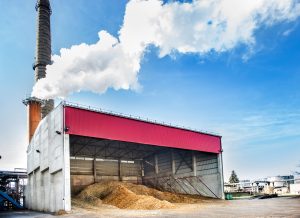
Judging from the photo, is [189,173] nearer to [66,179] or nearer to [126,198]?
[126,198]

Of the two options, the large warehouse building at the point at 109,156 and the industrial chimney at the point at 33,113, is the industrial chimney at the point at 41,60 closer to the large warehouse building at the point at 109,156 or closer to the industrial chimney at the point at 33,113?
the industrial chimney at the point at 33,113

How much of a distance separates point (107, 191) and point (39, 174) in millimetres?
6809

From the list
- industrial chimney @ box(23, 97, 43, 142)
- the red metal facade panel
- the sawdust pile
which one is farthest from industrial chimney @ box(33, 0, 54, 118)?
the red metal facade panel

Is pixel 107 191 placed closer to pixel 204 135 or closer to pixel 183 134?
pixel 183 134

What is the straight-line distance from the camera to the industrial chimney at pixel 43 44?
49781 millimetres

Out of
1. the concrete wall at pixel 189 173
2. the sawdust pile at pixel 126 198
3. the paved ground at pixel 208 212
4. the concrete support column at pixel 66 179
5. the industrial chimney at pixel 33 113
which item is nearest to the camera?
the paved ground at pixel 208 212

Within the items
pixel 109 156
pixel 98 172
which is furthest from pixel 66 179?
pixel 109 156

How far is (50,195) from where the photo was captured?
90.1ft

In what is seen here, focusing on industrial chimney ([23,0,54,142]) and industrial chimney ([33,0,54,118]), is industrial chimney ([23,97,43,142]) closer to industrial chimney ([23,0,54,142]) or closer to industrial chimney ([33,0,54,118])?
industrial chimney ([23,0,54,142])

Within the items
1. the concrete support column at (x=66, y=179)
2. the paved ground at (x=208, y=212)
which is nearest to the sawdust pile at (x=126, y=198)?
the paved ground at (x=208, y=212)

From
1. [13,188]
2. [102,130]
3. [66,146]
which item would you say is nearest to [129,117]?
[102,130]

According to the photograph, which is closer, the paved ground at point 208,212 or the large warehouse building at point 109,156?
the paved ground at point 208,212

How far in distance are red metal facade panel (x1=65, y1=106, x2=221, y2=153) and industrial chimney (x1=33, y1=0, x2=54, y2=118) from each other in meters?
22.7

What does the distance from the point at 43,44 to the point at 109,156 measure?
838 inches
